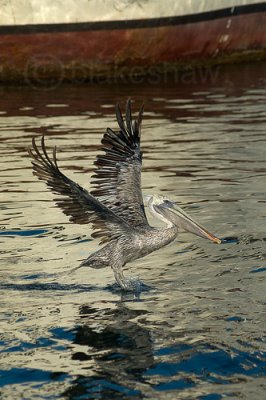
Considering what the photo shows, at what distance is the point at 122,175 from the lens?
9047 millimetres

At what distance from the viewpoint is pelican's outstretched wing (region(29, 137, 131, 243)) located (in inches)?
314

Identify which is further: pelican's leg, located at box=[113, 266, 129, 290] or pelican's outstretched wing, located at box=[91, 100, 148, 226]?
pelican's outstretched wing, located at box=[91, 100, 148, 226]

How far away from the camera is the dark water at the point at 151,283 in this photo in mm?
6902

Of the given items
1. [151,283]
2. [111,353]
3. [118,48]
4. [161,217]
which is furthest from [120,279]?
[118,48]

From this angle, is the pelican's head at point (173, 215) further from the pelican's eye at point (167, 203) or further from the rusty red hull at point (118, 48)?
the rusty red hull at point (118, 48)

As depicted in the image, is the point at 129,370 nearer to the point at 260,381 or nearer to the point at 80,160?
the point at 260,381

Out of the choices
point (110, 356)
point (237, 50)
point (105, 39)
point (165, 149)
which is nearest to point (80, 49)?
point (105, 39)

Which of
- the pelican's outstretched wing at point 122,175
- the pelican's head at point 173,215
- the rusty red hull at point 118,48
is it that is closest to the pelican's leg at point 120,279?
the pelican's outstretched wing at point 122,175

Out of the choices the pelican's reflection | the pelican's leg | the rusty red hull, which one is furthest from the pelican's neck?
the rusty red hull

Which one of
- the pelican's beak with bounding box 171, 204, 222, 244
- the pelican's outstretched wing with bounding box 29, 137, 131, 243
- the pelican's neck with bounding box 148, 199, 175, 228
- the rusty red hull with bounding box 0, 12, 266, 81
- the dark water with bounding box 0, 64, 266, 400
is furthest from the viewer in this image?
the rusty red hull with bounding box 0, 12, 266, 81

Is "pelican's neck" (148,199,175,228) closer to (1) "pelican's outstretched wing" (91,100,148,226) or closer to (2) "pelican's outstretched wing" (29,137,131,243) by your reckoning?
(1) "pelican's outstretched wing" (91,100,148,226)

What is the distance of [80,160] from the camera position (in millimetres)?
13359

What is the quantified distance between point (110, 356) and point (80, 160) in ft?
20.6

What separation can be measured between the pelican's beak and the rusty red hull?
33.6 feet
